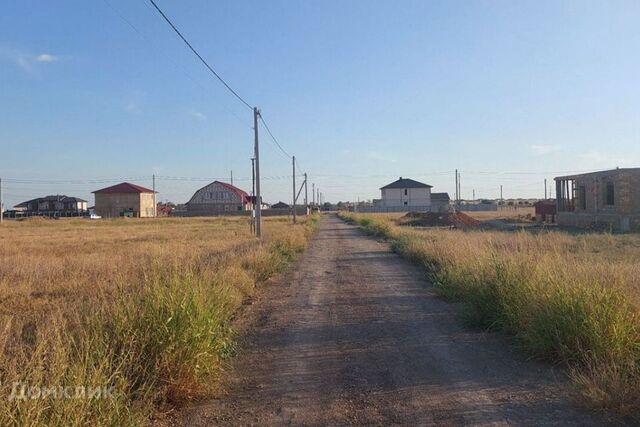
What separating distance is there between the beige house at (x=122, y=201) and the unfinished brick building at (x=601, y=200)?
87.7 m

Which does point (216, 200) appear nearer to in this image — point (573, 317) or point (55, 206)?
point (55, 206)

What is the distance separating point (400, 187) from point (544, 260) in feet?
382

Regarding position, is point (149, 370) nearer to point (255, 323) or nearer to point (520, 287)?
point (255, 323)

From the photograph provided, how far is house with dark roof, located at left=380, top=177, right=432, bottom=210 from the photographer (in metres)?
124

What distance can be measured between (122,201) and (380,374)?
11805 cm

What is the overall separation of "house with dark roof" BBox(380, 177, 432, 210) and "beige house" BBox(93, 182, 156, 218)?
5176 centimetres

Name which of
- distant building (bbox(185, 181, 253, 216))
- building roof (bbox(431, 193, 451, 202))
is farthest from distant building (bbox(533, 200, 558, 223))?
building roof (bbox(431, 193, 451, 202))

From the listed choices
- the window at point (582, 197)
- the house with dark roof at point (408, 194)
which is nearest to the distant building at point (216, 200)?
the house with dark roof at point (408, 194)

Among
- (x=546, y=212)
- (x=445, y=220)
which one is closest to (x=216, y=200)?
(x=445, y=220)

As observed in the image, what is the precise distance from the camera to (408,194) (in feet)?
407

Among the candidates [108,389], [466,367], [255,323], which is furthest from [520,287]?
[108,389]

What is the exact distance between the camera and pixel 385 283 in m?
13.9

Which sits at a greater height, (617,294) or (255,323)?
(617,294)

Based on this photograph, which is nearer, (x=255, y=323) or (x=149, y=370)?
(x=149, y=370)
